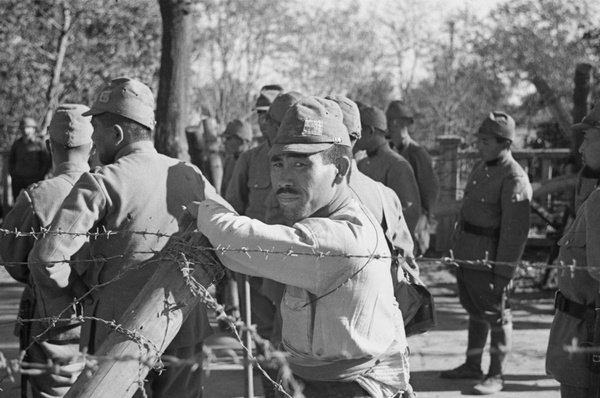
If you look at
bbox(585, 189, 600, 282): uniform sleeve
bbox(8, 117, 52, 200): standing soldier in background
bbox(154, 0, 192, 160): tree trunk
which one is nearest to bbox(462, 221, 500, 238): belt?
bbox(585, 189, 600, 282): uniform sleeve

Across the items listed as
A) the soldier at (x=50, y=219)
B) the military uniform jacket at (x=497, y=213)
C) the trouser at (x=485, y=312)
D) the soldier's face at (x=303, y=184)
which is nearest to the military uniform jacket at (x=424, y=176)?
the military uniform jacket at (x=497, y=213)

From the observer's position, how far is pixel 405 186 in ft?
23.9

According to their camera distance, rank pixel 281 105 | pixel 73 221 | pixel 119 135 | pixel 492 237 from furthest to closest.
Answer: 1. pixel 492 237
2. pixel 281 105
3. pixel 119 135
4. pixel 73 221

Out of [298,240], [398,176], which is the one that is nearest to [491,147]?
[398,176]

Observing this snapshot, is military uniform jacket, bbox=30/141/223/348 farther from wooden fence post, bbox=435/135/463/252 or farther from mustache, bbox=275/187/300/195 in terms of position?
wooden fence post, bbox=435/135/463/252

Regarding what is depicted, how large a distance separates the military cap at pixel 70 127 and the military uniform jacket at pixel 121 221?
0.64 m

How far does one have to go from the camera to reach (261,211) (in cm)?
698

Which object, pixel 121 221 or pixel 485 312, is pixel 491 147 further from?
pixel 121 221

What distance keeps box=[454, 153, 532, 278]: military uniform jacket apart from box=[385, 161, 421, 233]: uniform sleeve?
519 millimetres

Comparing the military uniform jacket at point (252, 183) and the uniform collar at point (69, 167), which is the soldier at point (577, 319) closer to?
the uniform collar at point (69, 167)

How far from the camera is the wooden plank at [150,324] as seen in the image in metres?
2.71

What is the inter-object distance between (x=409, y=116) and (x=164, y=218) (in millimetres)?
4727

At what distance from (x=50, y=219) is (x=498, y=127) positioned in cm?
386

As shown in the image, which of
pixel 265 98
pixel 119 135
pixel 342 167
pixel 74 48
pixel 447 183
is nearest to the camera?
pixel 342 167
